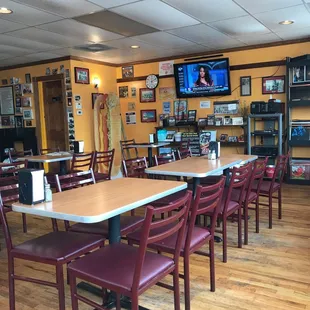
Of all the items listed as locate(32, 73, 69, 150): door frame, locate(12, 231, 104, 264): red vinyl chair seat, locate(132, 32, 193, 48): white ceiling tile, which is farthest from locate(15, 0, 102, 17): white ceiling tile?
Result: locate(32, 73, 69, 150): door frame

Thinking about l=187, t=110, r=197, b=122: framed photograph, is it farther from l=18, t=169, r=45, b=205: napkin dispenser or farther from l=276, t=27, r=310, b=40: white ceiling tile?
l=18, t=169, r=45, b=205: napkin dispenser

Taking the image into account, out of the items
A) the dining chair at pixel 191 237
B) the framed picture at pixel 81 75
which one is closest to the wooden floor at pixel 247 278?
the dining chair at pixel 191 237

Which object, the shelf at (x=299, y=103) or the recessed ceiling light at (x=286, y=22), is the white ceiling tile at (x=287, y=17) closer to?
the recessed ceiling light at (x=286, y=22)

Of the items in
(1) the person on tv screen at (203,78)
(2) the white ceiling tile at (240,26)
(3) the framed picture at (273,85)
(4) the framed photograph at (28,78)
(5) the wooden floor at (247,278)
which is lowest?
(5) the wooden floor at (247,278)

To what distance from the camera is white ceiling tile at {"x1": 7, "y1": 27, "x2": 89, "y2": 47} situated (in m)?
4.85

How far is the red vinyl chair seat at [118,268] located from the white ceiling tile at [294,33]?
15.6 feet

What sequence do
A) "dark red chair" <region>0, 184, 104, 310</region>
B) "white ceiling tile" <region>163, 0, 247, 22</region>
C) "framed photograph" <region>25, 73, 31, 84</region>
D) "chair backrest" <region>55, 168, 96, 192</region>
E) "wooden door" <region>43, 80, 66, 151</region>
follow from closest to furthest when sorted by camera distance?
1. "dark red chair" <region>0, 184, 104, 310</region>
2. "chair backrest" <region>55, 168, 96, 192</region>
3. "white ceiling tile" <region>163, 0, 247, 22</region>
4. "wooden door" <region>43, 80, 66, 151</region>
5. "framed photograph" <region>25, 73, 31, 84</region>

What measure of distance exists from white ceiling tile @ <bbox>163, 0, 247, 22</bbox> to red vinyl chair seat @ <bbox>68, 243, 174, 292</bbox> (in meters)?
2.96

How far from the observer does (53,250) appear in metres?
2.08

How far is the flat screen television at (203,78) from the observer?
6590 mm

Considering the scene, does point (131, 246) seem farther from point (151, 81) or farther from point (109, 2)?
point (151, 81)

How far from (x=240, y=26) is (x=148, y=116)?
127 inches

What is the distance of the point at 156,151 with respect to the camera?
7.71m

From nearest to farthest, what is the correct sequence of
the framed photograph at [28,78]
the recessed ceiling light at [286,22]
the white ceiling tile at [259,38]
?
the recessed ceiling light at [286,22] → the white ceiling tile at [259,38] → the framed photograph at [28,78]
